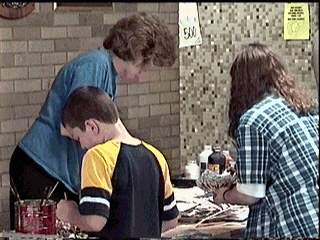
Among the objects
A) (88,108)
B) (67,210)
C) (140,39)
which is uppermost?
(140,39)

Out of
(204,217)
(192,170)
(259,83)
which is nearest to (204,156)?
(192,170)

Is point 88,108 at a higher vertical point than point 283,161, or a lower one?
higher

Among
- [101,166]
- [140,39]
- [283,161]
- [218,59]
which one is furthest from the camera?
[218,59]

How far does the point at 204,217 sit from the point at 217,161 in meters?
0.17

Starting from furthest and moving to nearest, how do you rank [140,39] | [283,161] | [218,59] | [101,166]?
1. [218,59]
2. [140,39]
3. [283,161]
4. [101,166]

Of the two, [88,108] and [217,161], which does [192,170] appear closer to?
[217,161]

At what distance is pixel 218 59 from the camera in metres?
2.80

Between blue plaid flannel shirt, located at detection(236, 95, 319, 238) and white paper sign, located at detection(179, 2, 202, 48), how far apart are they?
1.21 ft

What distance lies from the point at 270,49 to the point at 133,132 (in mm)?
444

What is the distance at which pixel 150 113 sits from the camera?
292cm

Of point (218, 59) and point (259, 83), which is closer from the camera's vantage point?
point (259, 83)

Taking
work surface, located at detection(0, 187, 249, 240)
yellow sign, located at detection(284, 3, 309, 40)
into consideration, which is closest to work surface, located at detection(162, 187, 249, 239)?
work surface, located at detection(0, 187, 249, 240)

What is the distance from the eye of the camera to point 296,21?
281 centimetres

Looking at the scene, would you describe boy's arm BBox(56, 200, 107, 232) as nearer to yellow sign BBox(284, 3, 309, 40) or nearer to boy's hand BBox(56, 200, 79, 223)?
boy's hand BBox(56, 200, 79, 223)
